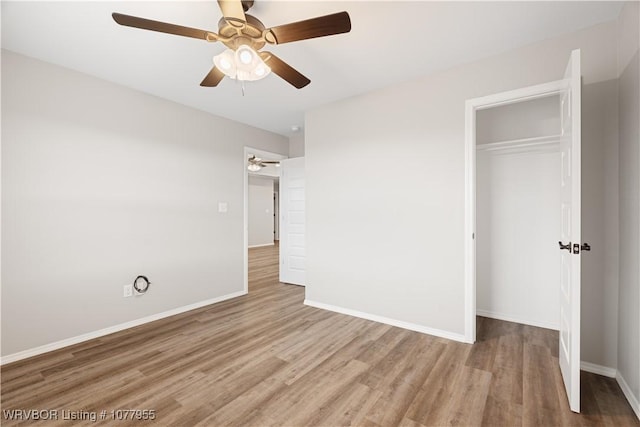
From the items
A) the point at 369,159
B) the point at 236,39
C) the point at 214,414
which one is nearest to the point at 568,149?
the point at 369,159

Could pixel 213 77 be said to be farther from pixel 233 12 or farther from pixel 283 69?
pixel 233 12

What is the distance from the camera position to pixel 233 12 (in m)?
1.57

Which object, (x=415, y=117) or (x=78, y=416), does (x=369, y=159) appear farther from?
(x=78, y=416)

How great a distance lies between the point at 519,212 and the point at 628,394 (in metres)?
1.80

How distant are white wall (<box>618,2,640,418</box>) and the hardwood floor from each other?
0.29 m

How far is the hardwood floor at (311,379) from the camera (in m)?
1.73

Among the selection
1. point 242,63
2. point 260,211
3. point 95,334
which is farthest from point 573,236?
point 260,211

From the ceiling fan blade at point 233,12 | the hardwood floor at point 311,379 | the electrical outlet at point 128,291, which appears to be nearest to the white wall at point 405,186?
the hardwood floor at point 311,379

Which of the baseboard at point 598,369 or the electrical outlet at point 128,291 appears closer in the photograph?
the baseboard at point 598,369

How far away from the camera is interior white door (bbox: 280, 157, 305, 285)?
186 inches

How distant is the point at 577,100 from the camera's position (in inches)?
67.1

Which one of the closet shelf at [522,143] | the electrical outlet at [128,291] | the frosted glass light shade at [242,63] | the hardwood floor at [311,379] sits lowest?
the hardwood floor at [311,379]

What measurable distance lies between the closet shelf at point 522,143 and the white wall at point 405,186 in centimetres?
70

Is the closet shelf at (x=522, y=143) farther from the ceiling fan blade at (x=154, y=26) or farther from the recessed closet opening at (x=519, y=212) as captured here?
the ceiling fan blade at (x=154, y=26)
